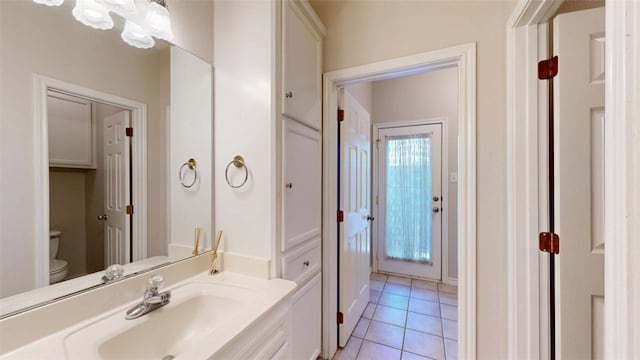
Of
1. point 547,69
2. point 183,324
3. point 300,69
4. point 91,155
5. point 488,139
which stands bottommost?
point 183,324

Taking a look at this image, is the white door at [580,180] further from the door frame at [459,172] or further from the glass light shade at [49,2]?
the glass light shade at [49,2]

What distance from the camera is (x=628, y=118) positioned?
0.43 meters

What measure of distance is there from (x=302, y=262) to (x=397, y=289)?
1879mm

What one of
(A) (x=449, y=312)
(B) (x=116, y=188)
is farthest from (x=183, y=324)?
(A) (x=449, y=312)

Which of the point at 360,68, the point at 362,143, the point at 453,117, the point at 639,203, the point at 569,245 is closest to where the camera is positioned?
the point at 639,203

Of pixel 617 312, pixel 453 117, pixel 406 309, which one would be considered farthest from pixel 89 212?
pixel 453 117

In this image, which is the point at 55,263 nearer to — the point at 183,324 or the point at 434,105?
the point at 183,324

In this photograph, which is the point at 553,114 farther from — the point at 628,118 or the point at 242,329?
the point at 242,329

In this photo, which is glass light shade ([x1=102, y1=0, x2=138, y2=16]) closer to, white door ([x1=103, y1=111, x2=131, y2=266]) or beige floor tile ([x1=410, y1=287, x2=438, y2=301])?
white door ([x1=103, y1=111, x2=131, y2=266])

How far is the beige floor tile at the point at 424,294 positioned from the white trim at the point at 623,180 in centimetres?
243

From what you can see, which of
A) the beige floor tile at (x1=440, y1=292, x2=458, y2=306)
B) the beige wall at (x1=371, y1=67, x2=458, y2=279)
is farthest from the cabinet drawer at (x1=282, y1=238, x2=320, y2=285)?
the beige wall at (x1=371, y1=67, x2=458, y2=279)

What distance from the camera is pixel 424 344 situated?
1.89m

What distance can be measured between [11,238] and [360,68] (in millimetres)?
1788

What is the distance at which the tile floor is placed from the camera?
1.81 m
